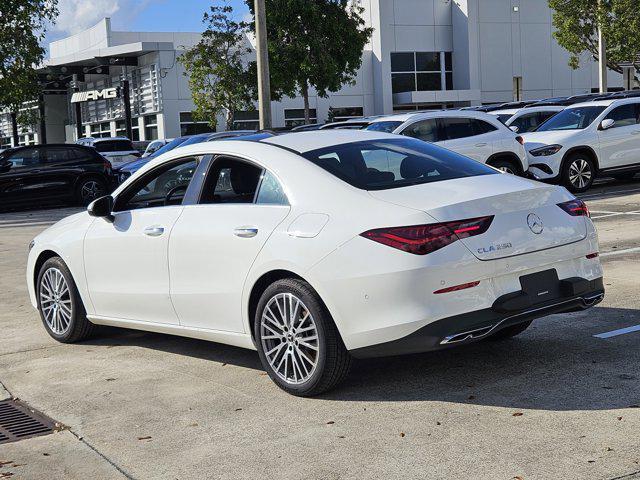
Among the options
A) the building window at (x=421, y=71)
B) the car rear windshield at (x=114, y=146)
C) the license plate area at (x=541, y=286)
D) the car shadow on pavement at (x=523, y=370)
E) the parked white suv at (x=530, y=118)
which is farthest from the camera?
the building window at (x=421, y=71)

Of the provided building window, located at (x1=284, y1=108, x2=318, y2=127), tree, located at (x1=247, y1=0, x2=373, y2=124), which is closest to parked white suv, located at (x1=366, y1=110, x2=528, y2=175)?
tree, located at (x1=247, y1=0, x2=373, y2=124)

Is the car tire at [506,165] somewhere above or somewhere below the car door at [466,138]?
below

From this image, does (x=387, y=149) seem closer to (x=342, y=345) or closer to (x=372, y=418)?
(x=342, y=345)

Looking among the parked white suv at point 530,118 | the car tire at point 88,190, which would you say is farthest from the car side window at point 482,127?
the car tire at point 88,190

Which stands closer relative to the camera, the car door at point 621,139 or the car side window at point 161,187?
the car side window at point 161,187

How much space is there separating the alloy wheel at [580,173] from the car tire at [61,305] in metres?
13.1

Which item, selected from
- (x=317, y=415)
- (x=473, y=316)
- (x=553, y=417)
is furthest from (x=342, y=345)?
(x=553, y=417)

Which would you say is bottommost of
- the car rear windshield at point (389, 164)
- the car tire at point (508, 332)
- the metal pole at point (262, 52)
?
the car tire at point (508, 332)

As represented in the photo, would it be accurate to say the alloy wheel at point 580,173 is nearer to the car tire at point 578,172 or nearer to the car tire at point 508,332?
the car tire at point 578,172

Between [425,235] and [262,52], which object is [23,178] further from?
[425,235]

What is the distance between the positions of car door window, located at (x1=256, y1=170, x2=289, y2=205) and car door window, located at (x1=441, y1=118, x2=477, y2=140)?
12378 mm

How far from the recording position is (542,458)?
4500 mm

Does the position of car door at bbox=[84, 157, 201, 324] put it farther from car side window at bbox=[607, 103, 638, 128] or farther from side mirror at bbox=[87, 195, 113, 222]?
car side window at bbox=[607, 103, 638, 128]

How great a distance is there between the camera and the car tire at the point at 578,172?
1898 cm
